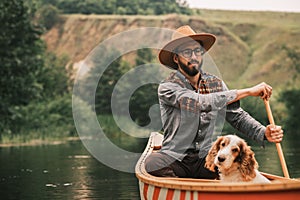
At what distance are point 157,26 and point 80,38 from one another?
960cm

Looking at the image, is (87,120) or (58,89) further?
(58,89)

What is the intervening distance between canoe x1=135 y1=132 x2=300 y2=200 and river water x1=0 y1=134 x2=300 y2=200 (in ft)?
12.8

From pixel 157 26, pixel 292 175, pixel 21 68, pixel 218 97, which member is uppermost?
pixel 157 26

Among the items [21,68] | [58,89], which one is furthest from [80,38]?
[21,68]

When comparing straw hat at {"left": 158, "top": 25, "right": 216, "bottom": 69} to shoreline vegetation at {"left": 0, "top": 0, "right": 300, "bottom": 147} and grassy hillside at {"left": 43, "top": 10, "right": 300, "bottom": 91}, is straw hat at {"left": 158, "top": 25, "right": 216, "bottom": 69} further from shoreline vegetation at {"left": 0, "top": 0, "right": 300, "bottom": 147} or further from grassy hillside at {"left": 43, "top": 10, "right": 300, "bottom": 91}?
grassy hillside at {"left": 43, "top": 10, "right": 300, "bottom": 91}

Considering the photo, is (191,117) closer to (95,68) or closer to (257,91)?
(257,91)

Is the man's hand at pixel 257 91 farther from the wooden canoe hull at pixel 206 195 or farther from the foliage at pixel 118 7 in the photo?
the foliage at pixel 118 7

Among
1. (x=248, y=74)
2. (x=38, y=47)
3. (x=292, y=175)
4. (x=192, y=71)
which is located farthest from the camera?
(x=248, y=74)

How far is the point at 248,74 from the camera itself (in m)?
69.0

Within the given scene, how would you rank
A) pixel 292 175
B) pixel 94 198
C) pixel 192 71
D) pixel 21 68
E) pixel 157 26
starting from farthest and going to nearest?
pixel 157 26
pixel 21 68
pixel 292 175
pixel 94 198
pixel 192 71

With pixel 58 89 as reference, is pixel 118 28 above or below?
above

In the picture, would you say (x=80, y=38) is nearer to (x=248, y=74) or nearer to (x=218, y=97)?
(x=248, y=74)

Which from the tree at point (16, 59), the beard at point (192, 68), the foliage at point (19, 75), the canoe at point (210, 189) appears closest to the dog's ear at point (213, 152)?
the canoe at point (210, 189)

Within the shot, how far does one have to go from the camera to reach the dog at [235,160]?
→ 5.53m
